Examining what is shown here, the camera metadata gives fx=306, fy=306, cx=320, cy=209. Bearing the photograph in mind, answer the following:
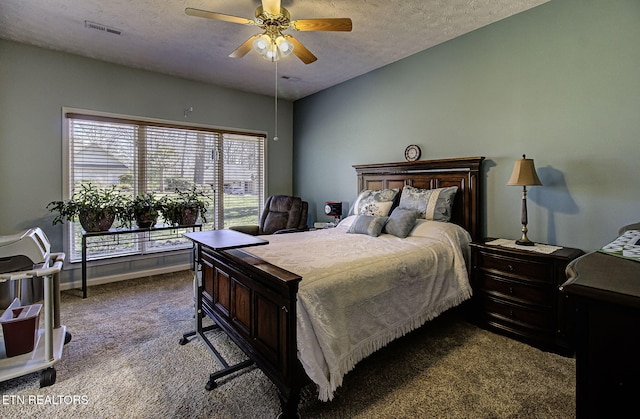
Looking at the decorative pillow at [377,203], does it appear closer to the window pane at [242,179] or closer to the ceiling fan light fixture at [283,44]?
the ceiling fan light fixture at [283,44]

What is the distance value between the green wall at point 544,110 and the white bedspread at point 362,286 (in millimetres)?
817

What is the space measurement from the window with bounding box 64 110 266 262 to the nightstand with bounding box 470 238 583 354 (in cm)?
375

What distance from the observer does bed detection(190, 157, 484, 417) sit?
163 centimetres

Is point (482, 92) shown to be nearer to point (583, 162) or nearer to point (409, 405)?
point (583, 162)

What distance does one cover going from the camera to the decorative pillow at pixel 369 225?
3.07 meters

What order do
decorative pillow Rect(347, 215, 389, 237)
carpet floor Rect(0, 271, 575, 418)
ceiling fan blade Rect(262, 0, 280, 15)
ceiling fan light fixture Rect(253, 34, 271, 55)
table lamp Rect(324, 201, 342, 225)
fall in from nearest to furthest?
carpet floor Rect(0, 271, 575, 418)
ceiling fan blade Rect(262, 0, 280, 15)
ceiling fan light fixture Rect(253, 34, 271, 55)
decorative pillow Rect(347, 215, 389, 237)
table lamp Rect(324, 201, 342, 225)

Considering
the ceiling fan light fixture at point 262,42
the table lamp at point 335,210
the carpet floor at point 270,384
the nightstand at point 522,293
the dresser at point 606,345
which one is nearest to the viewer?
the dresser at point 606,345

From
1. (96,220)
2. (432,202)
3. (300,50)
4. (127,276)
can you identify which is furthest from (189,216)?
(432,202)

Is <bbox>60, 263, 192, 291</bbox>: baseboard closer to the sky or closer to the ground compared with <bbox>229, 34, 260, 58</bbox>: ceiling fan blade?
closer to the ground

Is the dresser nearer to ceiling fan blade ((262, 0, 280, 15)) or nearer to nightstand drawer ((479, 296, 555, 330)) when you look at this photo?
nightstand drawer ((479, 296, 555, 330))

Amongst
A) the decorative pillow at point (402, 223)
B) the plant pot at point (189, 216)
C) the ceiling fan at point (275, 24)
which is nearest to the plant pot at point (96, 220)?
the plant pot at point (189, 216)

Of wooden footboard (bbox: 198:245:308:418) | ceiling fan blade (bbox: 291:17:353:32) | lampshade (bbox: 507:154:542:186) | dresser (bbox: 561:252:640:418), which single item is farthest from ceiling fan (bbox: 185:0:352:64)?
dresser (bbox: 561:252:640:418)

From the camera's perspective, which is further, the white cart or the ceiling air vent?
the ceiling air vent

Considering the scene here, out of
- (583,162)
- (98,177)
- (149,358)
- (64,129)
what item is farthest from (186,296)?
(583,162)
